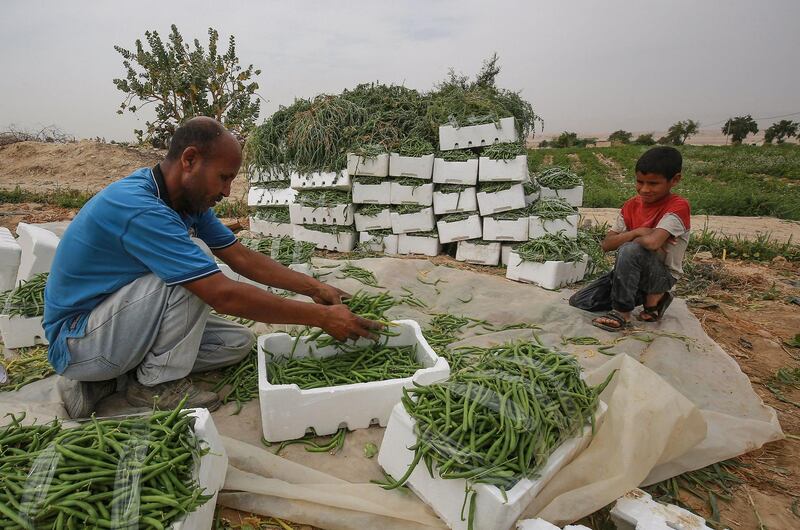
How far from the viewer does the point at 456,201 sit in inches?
273

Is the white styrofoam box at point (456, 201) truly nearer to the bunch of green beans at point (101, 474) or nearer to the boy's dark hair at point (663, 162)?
the boy's dark hair at point (663, 162)

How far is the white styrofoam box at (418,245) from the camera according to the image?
7.26 m

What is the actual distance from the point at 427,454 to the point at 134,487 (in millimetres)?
1114

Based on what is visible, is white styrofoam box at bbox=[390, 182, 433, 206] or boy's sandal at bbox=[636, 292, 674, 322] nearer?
boy's sandal at bbox=[636, 292, 674, 322]

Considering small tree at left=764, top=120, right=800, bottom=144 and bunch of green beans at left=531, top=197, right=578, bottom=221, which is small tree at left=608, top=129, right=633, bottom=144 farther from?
bunch of green beans at left=531, top=197, right=578, bottom=221

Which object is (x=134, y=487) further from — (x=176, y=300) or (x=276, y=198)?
(x=276, y=198)

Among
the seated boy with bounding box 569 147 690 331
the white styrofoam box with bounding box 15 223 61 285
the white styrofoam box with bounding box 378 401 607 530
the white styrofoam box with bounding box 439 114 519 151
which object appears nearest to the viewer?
the white styrofoam box with bounding box 378 401 607 530

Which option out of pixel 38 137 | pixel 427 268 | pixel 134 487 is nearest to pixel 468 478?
pixel 134 487

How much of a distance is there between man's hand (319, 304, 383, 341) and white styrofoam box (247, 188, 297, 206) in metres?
5.68

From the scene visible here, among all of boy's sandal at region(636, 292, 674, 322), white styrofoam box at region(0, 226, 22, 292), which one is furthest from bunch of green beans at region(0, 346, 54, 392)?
boy's sandal at region(636, 292, 674, 322)

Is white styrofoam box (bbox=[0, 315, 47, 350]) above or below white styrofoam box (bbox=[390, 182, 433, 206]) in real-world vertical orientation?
below

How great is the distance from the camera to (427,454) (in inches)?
76.9

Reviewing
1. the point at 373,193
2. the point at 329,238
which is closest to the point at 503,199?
the point at 373,193

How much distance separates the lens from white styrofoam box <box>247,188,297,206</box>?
8.08 meters
